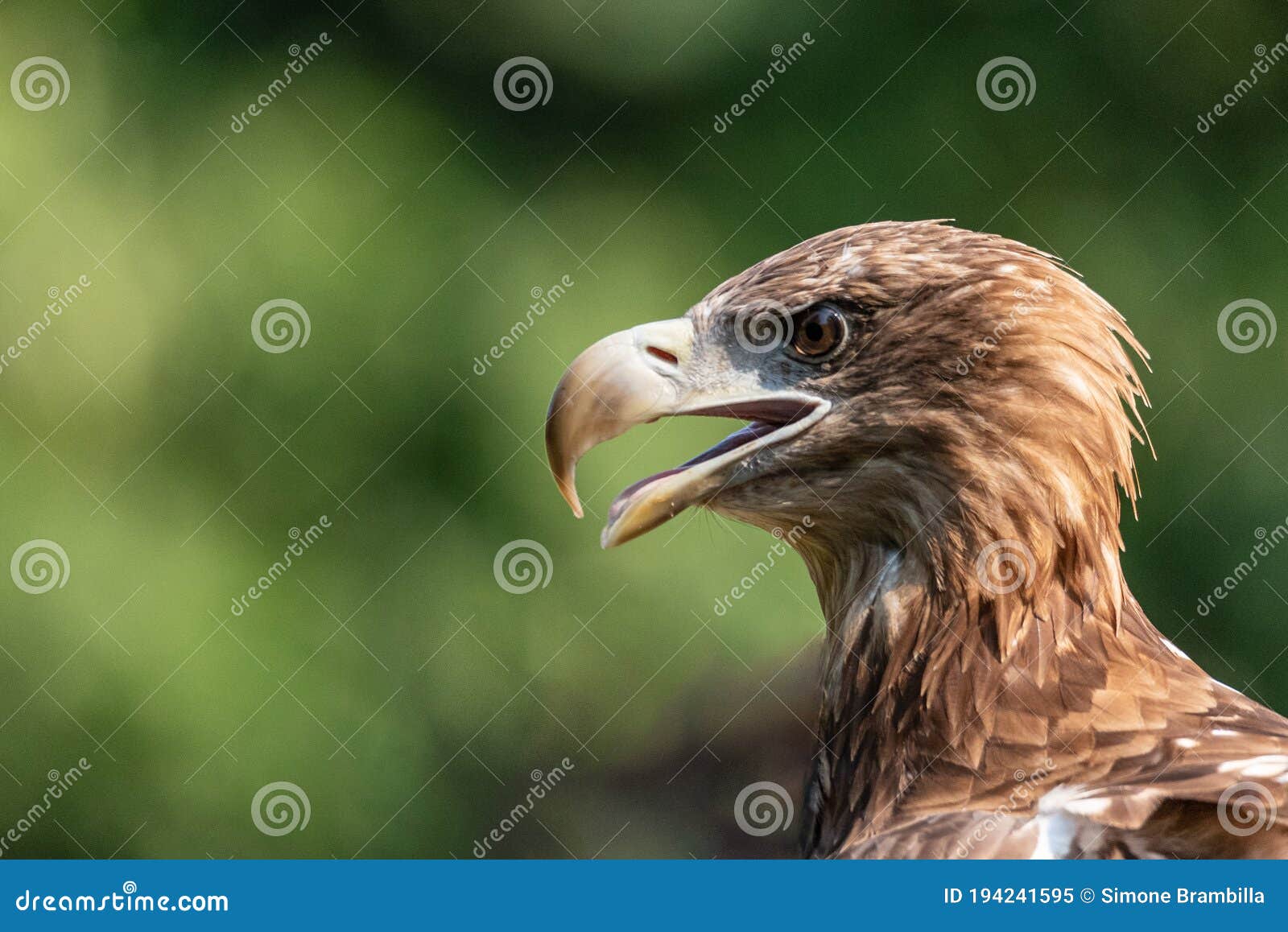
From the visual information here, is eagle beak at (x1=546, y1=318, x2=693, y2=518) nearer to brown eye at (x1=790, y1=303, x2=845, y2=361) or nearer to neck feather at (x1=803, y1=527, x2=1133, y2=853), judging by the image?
brown eye at (x1=790, y1=303, x2=845, y2=361)

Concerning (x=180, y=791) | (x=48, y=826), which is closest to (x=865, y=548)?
(x=180, y=791)

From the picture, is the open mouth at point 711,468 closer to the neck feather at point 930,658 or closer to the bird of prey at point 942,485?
the bird of prey at point 942,485

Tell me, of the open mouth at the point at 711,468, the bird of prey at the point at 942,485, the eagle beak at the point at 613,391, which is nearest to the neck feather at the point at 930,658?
the bird of prey at the point at 942,485

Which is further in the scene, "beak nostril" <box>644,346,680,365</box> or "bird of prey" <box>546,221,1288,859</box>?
"beak nostril" <box>644,346,680,365</box>

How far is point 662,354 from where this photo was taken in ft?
6.33

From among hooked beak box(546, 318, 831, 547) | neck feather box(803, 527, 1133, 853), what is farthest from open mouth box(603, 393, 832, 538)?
neck feather box(803, 527, 1133, 853)

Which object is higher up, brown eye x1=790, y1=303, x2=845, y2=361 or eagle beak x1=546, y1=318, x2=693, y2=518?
brown eye x1=790, y1=303, x2=845, y2=361

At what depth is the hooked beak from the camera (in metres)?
1.86

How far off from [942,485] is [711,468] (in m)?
0.31

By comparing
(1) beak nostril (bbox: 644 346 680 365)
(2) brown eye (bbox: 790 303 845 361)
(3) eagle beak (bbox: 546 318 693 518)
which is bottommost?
(3) eagle beak (bbox: 546 318 693 518)

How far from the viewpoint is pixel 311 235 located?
Result: 3811 mm

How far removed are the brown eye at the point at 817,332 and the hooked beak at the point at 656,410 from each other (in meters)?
0.06

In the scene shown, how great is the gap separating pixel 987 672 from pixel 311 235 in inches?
102

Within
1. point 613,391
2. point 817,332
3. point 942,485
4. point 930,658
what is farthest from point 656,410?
point 930,658
